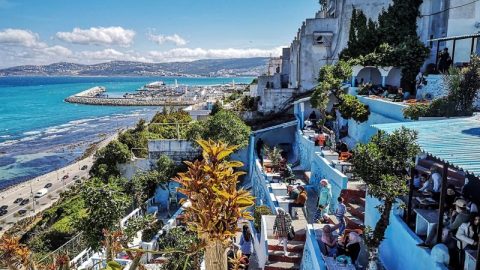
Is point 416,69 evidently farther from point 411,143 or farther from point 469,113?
point 411,143

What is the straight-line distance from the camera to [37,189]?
4019 cm

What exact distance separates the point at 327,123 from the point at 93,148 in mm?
45510

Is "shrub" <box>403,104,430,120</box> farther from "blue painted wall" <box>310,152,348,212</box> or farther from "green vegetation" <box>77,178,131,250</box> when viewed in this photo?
"green vegetation" <box>77,178,131,250</box>

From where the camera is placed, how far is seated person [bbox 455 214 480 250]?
5555mm

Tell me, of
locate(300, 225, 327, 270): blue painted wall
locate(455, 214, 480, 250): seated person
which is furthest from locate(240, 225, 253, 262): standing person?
locate(455, 214, 480, 250): seated person

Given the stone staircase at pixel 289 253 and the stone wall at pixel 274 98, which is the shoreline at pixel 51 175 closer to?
the stone wall at pixel 274 98

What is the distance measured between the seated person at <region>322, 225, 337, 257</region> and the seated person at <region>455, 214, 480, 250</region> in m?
2.62

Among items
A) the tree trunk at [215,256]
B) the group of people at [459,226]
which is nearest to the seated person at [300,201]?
the group of people at [459,226]

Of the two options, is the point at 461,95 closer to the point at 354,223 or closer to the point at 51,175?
the point at 354,223

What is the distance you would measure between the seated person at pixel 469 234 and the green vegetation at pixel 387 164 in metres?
1.09

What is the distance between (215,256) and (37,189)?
43.6 metres

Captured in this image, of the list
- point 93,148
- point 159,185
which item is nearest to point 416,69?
point 159,185

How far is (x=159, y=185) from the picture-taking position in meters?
22.8

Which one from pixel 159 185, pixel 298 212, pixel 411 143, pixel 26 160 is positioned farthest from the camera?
pixel 26 160
